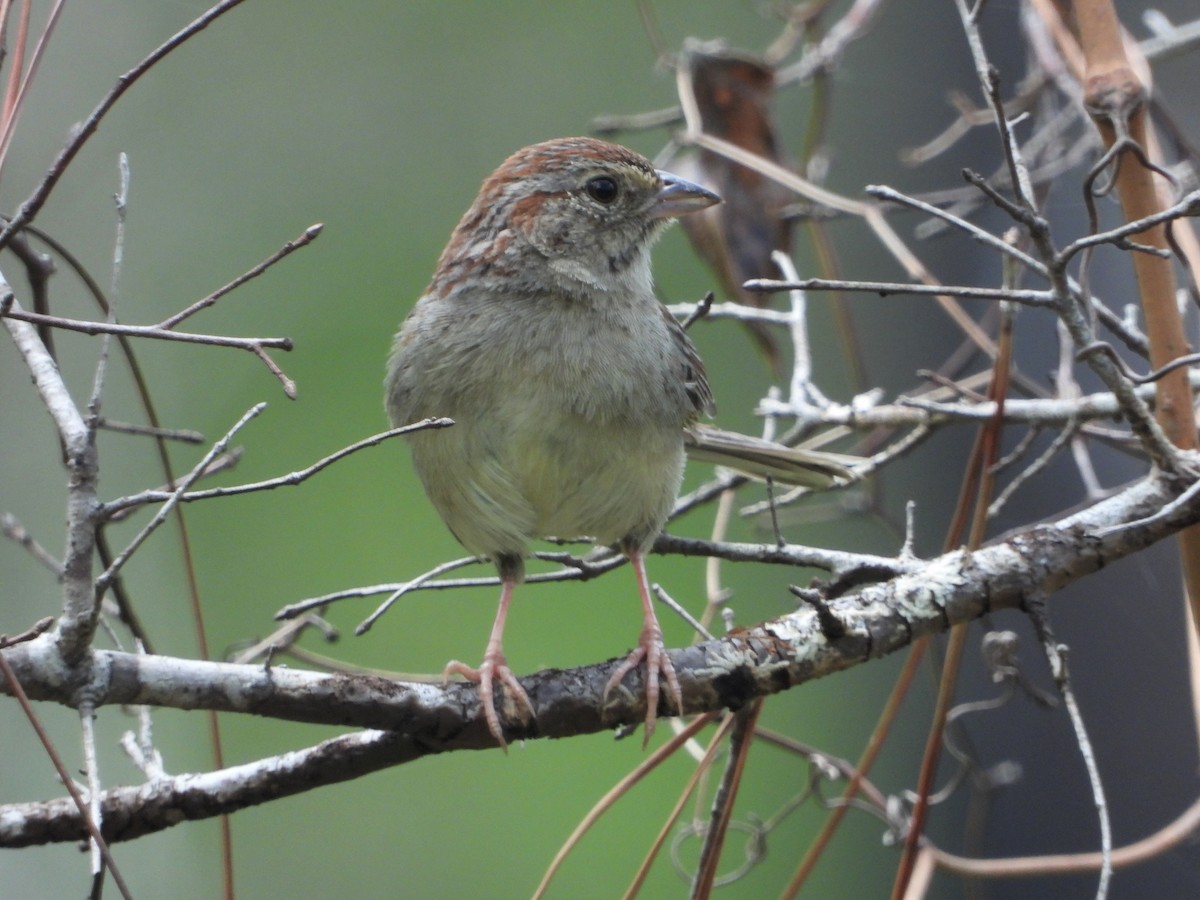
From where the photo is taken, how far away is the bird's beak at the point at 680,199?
11.3 feet

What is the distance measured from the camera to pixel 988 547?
236 cm

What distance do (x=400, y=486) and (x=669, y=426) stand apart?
3601 millimetres

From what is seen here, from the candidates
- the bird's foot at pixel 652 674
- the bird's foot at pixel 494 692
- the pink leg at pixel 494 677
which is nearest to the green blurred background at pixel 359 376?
the pink leg at pixel 494 677

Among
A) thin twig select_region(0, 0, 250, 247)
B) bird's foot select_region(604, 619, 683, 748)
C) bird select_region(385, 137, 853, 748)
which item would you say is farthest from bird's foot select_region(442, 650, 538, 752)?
thin twig select_region(0, 0, 250, 247)

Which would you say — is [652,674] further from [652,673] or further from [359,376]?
[359,376]

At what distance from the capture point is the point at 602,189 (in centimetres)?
343

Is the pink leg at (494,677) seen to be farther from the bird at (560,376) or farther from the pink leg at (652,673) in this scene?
the pink leg at (652,673)

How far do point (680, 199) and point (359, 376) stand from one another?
3.49 meters

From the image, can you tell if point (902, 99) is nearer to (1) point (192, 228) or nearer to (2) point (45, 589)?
(1) point (192, 228)

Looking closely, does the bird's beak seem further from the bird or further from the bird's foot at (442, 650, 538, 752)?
the bird's foot at (442, 650, 538, 752)

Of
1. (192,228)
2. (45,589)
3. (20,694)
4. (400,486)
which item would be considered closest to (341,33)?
(192,228)

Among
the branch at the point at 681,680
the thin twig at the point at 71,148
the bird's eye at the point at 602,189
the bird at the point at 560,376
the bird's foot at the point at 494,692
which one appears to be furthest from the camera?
the bird's eye at the point at 602,189

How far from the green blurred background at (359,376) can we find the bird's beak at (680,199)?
7.85 feet

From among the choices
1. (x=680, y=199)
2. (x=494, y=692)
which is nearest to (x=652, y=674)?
(x=494, y=692)
